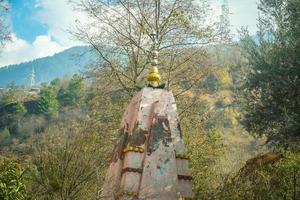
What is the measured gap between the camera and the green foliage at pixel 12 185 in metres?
11.2

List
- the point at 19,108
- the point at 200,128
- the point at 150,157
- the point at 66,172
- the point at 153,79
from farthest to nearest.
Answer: the point at 19,108, the point at 200,128, the point at 66,172, the point at 153,79, the point at 150,157

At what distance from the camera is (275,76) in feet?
49.0

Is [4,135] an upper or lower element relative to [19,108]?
lower

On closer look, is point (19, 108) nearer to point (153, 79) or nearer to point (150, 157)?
point (153, 79)

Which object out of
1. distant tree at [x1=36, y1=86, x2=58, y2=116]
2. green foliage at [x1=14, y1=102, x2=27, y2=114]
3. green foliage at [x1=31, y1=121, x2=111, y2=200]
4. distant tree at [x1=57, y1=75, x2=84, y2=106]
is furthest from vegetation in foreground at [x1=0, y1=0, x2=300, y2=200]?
green foliage at [x1=14, y1=102, x2=27, y2=114]

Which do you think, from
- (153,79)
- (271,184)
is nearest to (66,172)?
(153,79)

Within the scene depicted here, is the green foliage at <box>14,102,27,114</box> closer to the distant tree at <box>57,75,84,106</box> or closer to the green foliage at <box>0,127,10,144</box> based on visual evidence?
the distant tree at <box>57,75,84,106</box>

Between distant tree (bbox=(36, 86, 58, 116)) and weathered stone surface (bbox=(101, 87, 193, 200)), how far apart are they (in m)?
70.5

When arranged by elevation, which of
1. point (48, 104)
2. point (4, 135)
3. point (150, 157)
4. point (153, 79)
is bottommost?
point (4, 135)

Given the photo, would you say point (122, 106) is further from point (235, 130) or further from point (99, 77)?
point (235, 130)

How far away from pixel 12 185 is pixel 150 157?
559cm

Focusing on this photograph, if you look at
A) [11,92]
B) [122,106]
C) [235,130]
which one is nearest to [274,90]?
[122,106]

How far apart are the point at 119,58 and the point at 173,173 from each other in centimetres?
1141

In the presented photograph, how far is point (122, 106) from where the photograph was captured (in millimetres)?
17953
